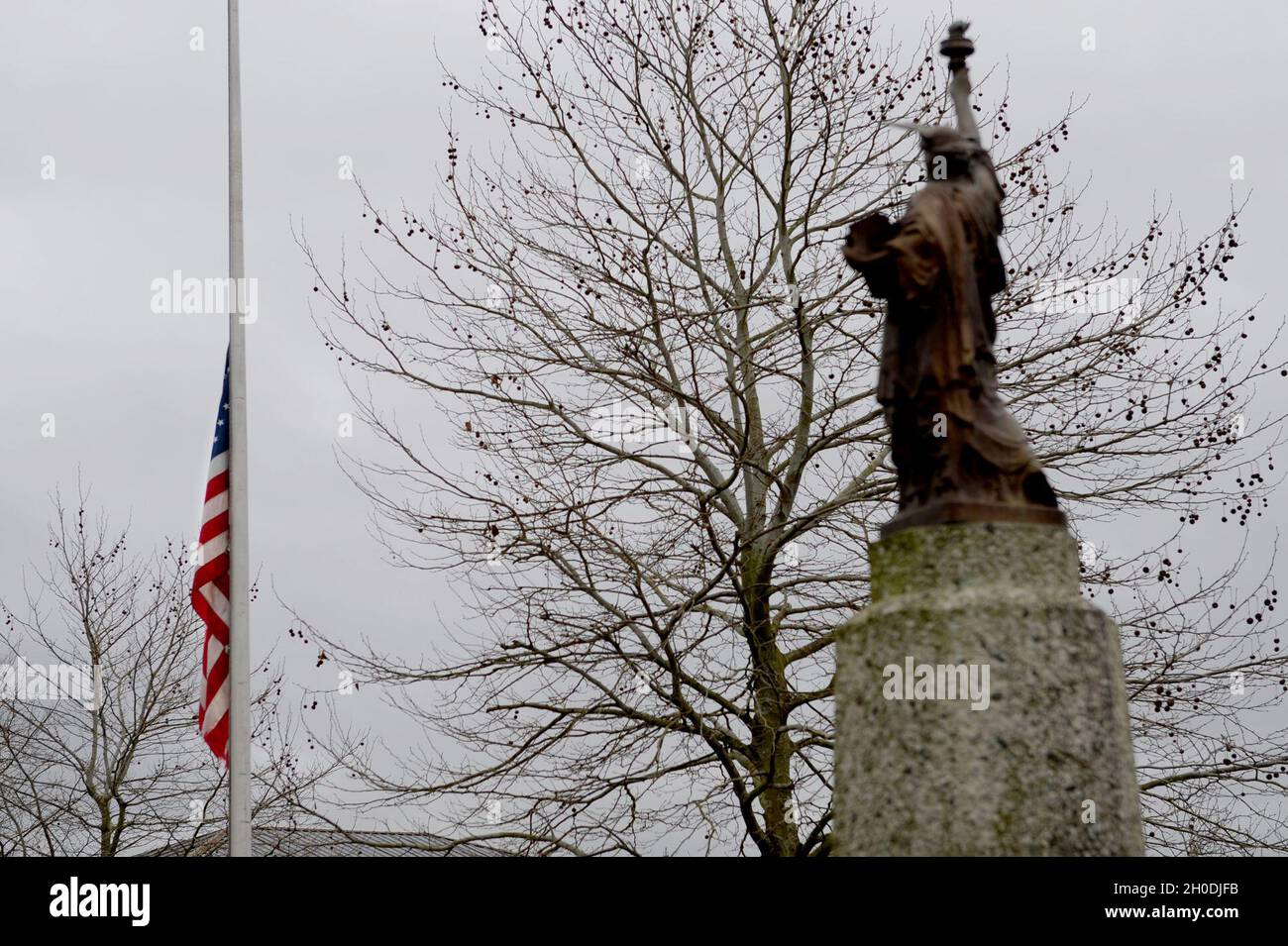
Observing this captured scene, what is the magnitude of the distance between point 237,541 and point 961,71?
22.6 ft

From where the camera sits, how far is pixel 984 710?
4.77 metres

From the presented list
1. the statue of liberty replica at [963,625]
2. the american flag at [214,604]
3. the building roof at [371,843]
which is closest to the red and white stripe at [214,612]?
the american flag at [214,604]

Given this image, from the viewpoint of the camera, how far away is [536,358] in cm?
1184

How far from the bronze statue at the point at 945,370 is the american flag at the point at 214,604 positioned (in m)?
6.59

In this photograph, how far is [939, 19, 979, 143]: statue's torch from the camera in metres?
5.54

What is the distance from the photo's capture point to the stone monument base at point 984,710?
4.70 m

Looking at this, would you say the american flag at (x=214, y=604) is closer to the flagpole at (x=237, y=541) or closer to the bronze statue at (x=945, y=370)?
the flagpole at (x=237, y=541)

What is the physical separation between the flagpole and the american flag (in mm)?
55

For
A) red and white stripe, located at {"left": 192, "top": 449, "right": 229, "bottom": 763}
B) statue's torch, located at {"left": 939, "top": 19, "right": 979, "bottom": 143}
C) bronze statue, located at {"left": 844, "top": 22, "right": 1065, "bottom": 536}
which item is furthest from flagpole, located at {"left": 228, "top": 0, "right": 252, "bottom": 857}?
statue's torch, located at {"left": 939, "top": 19, "right": 979, "bottom": 143}

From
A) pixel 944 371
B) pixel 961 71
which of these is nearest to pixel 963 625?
pixel 944 371
